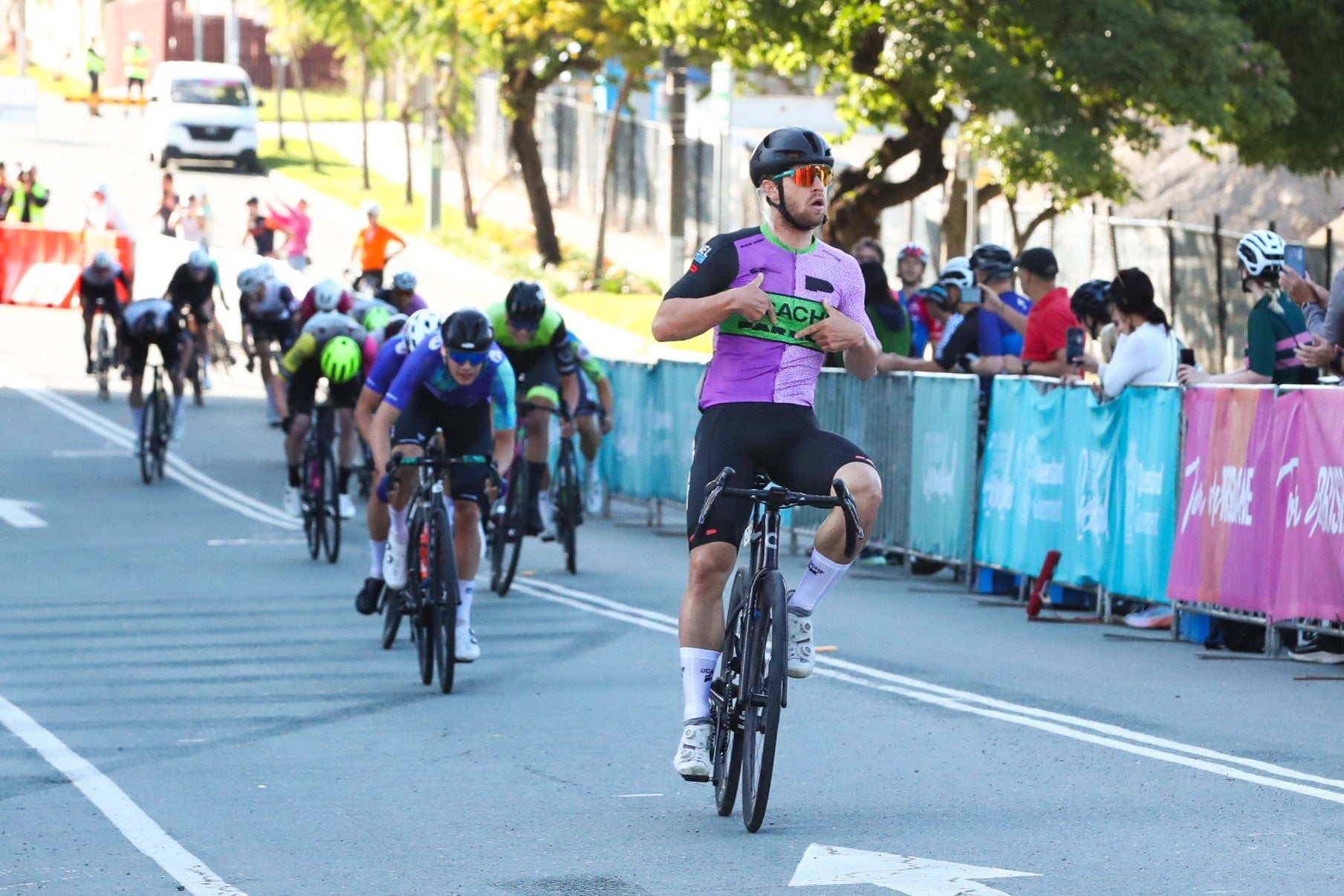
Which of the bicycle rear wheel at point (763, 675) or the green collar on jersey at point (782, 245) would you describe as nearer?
the bicycle rear wheel at point (763, 675)

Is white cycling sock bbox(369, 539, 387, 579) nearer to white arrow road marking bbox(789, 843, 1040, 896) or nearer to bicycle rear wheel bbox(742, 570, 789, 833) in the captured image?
bicycle rear wheel bbox(742, 570, 789, 833)

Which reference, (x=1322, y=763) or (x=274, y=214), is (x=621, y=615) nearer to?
(x=1322, y=763)

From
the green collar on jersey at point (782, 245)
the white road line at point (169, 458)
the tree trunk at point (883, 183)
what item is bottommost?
the white road line at point (169, 458)

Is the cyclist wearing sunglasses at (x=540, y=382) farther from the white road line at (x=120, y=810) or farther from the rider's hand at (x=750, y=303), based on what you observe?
the rider's hand at (x=750, y=303)

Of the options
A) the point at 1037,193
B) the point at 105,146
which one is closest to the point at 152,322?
the point at 1037,193

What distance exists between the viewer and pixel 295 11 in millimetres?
57594

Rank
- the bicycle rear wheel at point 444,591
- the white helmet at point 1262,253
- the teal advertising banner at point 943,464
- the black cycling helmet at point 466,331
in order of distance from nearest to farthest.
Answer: the bicycle rear wheel at point 444,591 < the black cycling helmet at point 466,331 < the white helmet at point 1262,253 < the teal advertising banner at point 943,464

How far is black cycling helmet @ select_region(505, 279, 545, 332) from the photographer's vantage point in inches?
544

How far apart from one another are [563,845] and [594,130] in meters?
45.7

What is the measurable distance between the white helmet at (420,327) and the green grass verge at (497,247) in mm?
22644

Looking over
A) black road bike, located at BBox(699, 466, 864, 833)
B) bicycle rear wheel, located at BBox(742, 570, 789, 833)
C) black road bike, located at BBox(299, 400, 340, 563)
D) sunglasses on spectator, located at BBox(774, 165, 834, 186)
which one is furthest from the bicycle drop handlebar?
black road bike, located at BBox(299, 400, 340, 563)

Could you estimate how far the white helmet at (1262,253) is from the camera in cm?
1264

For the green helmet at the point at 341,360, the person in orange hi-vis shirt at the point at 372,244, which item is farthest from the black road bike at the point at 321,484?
the person in orange hi-vis shirt at the point at 372,244

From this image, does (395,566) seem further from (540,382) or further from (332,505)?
(332,505)
